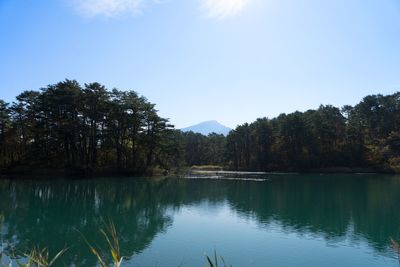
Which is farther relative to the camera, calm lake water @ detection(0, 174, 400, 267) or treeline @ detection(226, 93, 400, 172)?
treeline @ detection(226, 93, 400, 172)

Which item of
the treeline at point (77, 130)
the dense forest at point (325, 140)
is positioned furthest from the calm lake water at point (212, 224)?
the dense forest at point (325, 140)

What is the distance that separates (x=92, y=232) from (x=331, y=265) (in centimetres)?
1075

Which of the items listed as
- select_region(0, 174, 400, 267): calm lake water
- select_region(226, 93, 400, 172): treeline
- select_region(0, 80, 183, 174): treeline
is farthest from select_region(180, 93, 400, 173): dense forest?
select_region(0, 174, 400, 267): calm lake water

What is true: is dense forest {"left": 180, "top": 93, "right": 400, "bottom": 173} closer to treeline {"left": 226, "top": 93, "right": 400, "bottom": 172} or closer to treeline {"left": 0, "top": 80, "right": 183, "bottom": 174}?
treeline {"left": 226, "top": 93, "right": 400, "bottom": 172}

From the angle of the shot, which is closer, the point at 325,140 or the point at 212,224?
the point at 212,224

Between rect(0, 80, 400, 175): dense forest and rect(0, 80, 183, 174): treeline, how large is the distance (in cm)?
12

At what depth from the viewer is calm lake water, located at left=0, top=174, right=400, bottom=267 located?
13.5 m

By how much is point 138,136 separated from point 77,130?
9.00 metres

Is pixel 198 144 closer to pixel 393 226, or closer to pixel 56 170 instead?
pixel 56 170

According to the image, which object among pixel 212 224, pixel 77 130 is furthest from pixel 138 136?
pixel 212 224

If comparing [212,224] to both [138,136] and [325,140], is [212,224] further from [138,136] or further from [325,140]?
[325,140]

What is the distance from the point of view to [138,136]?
179 ft

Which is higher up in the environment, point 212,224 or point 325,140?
point 325,140

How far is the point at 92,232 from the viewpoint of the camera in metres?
17.4
